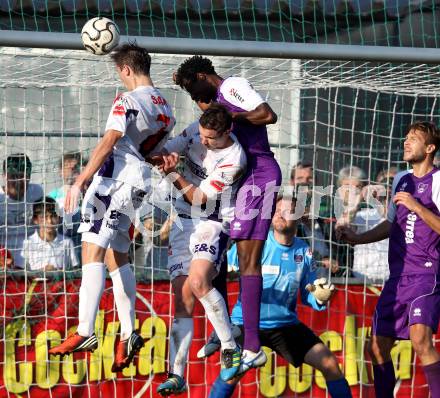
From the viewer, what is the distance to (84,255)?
24.4ft

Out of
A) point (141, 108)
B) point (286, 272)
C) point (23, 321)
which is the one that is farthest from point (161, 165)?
point (23, 321)

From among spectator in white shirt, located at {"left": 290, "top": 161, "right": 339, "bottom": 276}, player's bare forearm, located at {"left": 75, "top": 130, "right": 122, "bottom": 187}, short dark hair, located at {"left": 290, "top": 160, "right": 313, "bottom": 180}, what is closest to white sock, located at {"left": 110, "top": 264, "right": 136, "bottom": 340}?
player's bare forearm, located at {"left": 75, "top": 130, "right": 122, "bottom": 187}

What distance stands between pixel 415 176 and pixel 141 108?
2289 mm

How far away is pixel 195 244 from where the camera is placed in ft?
25.0

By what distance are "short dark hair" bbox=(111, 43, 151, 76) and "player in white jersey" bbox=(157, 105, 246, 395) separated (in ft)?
1.87

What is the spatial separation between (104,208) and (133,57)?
1059 millimetres

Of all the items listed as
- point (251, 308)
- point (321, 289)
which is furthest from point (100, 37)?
point (321, 289)

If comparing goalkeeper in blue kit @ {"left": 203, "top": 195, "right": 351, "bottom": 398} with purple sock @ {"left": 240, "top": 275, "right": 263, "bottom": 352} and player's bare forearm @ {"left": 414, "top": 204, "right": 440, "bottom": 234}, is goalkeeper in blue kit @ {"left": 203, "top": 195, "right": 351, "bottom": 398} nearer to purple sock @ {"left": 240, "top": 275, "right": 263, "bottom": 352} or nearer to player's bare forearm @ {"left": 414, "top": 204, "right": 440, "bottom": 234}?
purple sock @ {"left": 240, "top": 275, "right": 263, "bottom": 352}

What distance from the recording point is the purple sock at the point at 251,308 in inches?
298

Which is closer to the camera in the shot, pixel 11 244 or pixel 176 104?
pixel 11 244

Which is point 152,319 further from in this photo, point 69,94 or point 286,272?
point 69,94

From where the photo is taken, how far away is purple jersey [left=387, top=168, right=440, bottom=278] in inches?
320

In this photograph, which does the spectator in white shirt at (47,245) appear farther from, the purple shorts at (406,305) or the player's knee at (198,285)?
the purple shorts at (406,305)

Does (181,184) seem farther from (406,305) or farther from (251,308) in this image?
(406,305)
